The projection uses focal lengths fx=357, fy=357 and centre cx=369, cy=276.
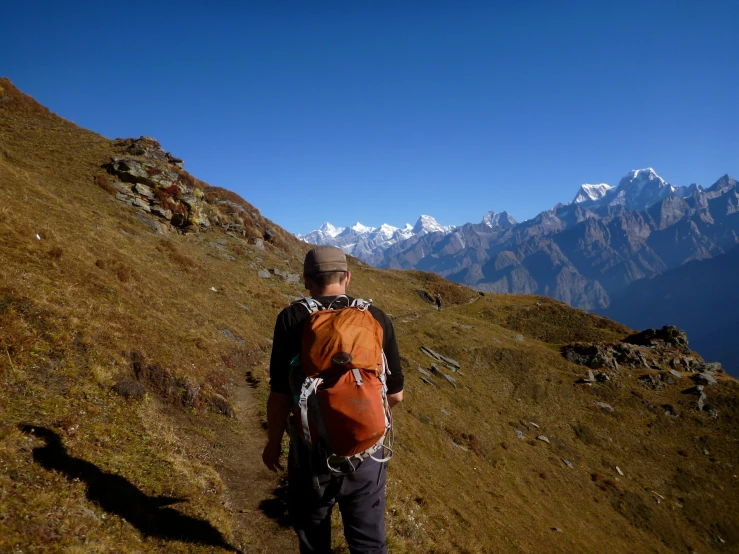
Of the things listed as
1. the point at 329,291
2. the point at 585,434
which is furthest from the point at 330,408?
the point at 585,434

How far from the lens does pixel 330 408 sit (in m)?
3.72

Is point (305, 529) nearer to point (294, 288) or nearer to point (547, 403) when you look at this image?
point (294, 288)

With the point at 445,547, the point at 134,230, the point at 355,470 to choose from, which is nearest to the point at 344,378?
the point at 355,470

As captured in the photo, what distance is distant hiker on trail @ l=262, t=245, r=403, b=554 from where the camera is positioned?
3803 millimetres

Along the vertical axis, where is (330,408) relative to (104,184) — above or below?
below

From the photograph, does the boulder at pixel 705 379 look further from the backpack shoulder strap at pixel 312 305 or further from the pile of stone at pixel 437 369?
the backpack shoulder strap at pixel 312 305

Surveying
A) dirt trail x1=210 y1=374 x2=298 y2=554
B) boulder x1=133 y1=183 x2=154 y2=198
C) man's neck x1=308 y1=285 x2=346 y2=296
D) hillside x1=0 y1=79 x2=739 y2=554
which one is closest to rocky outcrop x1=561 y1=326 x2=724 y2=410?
hillside x1=0 y1=79 x2=739 y2=554

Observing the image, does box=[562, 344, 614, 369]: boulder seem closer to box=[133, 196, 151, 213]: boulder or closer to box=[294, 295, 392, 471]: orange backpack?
box=[294, 295, 392, 471]: orange backpack

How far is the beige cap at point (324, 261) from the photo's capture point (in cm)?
454

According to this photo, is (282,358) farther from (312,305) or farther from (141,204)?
(141,204)

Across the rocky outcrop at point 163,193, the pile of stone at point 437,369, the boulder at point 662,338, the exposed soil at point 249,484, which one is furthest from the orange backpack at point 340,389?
the boulder at point 662,338

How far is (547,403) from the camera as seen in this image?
40438 mm

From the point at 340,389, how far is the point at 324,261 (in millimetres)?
1619

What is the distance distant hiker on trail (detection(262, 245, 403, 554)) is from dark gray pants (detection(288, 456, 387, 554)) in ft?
0.04
